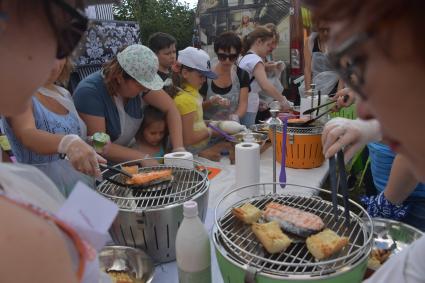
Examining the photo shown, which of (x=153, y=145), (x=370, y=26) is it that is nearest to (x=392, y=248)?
(x=370, y=26)

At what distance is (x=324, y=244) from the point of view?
911mm

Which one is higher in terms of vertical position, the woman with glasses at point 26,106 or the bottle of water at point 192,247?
the woman with glasses at point 26,106

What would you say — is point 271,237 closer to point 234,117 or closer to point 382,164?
point 382,164

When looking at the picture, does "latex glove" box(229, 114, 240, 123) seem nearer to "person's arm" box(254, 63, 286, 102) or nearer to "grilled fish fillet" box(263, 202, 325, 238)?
"person's arm" box(254, 63, 286, 102)

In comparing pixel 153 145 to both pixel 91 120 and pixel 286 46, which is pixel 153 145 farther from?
pixel 286 46

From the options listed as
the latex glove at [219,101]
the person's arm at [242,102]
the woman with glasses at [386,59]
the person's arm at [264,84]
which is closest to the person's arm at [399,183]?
the woman with glasses at [386,59]

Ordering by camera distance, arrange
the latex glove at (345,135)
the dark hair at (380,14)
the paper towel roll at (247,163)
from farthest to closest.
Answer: the paper towel roll at (247,163)
the latex glove at (345,135)
the dark hair at (380,14)

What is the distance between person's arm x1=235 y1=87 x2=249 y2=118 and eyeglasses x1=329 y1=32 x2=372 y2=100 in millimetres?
3052

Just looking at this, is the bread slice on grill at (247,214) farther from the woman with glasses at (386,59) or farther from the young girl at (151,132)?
the young girl at (151,132)

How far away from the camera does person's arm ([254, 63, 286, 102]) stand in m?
3.87

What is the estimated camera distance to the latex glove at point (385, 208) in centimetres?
182

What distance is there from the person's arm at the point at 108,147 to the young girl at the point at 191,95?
24.4 inches

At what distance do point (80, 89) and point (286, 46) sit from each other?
5103 mm

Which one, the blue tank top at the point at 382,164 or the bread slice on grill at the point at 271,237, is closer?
the bread slice on grill at the point at 271,237
